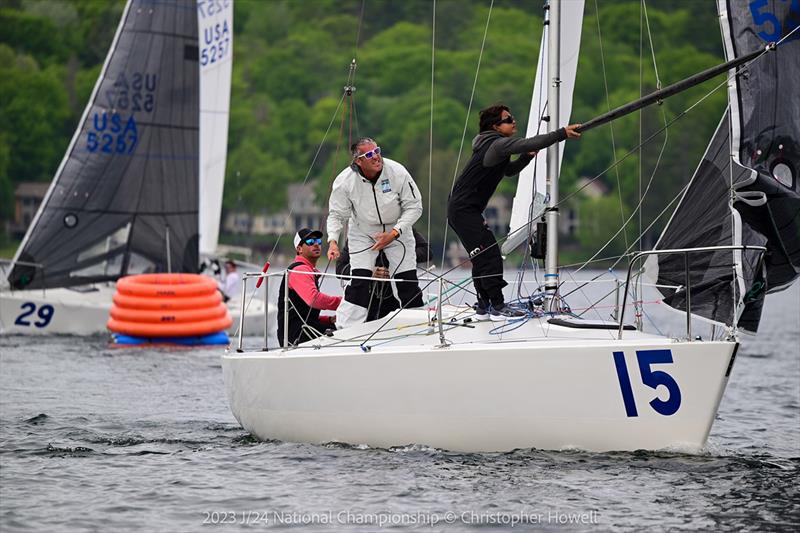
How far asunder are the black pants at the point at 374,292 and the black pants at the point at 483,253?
51 cm

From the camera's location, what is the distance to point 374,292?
365 inches

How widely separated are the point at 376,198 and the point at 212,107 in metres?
14.9

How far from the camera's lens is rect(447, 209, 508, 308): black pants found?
344 inches

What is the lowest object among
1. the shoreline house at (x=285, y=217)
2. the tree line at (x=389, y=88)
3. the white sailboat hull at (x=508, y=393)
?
the shoreline house at (x=285, y=217)

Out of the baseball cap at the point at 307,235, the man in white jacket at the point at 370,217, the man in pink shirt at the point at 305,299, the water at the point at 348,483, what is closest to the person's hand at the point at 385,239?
the man in white jacket at the point at 370,217

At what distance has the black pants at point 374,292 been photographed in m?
9.24

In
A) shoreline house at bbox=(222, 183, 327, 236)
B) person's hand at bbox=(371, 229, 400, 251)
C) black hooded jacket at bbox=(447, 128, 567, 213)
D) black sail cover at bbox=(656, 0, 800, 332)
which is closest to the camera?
black sail cover at bbox=(656, 0, 800, 332)

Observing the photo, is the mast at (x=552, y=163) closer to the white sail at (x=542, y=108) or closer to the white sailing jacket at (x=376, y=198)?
the white sail at (x=542, y=108)

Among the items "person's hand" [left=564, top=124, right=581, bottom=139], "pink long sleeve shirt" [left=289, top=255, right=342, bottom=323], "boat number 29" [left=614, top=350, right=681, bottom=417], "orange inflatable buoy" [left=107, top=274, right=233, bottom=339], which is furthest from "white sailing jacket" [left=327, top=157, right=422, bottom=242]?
"orange inflatable buoy" [left=107, top=274, right=233, bottom=339]

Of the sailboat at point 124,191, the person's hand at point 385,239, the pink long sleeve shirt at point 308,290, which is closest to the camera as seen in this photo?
the person's hand at point 385,239

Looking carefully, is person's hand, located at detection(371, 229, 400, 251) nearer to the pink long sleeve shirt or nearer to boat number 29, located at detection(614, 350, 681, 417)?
the pink long sleeve shirt

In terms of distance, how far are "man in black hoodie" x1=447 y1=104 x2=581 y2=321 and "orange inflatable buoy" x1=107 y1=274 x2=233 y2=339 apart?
929 centimetres

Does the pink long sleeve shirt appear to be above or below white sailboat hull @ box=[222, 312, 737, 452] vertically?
above

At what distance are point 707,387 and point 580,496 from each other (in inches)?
37.7
